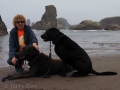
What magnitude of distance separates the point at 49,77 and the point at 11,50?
4.15ft

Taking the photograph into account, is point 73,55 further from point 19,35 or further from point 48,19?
point 48,19

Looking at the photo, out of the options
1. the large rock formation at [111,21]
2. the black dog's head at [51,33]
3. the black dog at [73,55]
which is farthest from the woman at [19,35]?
the large rock formation at [111,21]

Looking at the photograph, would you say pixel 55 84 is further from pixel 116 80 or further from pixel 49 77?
pixel 116 80

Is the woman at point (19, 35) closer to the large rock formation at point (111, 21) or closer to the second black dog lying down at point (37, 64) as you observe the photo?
the second black dog lying down at point (37, 64)

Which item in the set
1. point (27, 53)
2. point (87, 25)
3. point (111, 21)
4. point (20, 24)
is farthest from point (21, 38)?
point (111, 21)

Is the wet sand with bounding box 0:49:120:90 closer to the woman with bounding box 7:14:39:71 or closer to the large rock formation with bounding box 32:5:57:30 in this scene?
the woman with bounding box 7:14:39:71

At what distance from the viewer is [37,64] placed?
4887 mm

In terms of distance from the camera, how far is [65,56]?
4.90 meters

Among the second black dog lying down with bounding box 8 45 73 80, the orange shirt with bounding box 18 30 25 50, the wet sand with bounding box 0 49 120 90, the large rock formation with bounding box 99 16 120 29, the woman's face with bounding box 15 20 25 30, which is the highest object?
the large rock formation with bounding box 99 16 120 29

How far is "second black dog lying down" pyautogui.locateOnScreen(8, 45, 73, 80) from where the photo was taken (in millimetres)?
4719

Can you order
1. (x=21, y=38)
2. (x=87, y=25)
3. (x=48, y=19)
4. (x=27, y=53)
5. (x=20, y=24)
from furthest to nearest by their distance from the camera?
(x=48, y=19), (x=87, y=25), (x=21, y=38), (x=20, y=24), (x=27, y=53)

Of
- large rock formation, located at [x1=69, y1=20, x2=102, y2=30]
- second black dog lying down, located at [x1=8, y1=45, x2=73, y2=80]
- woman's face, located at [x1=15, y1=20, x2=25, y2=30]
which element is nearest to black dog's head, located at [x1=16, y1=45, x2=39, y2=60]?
second black dog lying down, located at [x1=8, y1=45, x2=73, y2=80]

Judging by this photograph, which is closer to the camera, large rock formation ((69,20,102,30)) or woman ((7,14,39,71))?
woman ((7,14,39,71))

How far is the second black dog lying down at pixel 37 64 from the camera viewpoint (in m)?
4.72
